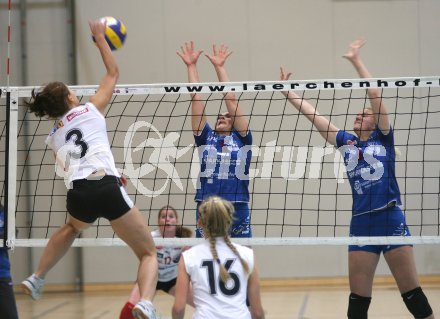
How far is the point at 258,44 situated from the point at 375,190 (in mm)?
→ 6054

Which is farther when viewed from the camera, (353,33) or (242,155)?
(353,33)

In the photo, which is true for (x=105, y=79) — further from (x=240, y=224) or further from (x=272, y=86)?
(x=240, y=224)

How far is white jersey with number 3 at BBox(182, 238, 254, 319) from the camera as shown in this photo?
412cm

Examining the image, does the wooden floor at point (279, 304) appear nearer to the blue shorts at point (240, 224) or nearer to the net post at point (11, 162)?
the blue shorts at point (240, 224)

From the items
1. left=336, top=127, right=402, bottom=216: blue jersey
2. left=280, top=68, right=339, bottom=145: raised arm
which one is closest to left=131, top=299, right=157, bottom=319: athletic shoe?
left=336, top=127, right=402, bottom=216: blue jersey

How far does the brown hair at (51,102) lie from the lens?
464 cm

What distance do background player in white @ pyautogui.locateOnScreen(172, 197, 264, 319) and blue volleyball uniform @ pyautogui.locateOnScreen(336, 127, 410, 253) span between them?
71.7 inches

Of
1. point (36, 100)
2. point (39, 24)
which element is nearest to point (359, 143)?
point (36, 100)

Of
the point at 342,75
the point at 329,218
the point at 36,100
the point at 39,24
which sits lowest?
the point at 329,218

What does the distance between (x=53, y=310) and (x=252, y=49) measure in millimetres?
4837

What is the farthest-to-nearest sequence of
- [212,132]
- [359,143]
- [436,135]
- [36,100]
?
[436,135] < [212,132] < [359,143] < [36,100]

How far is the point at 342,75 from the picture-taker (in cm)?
1133

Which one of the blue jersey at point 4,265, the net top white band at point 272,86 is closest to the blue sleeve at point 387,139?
the net top white band at point 272,86

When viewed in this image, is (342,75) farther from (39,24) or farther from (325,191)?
(39,24)
